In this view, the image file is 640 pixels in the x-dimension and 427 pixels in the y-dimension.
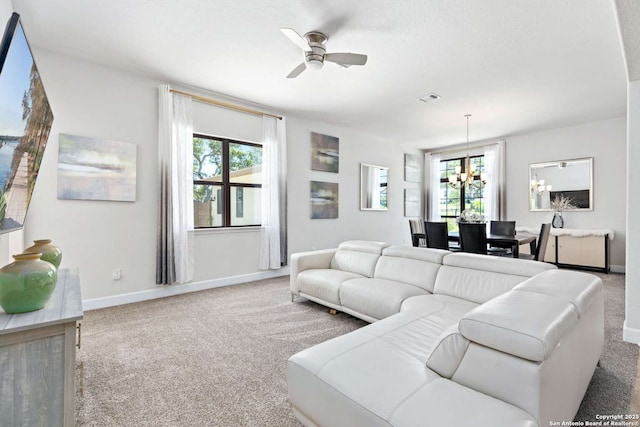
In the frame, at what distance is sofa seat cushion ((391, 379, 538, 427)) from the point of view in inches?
36.0

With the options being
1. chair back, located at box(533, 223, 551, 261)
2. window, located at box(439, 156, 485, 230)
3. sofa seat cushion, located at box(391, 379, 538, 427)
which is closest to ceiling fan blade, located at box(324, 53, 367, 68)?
Result: sofa seat cushion, located at box(391, 379, 538, 427)

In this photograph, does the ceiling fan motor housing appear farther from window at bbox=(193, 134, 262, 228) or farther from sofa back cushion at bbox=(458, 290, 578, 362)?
sofa back cushion at bbox=(458, 290, 578, 362)

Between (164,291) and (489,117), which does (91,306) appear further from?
(489,117)

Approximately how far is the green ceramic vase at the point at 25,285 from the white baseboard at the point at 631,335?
13.2ft

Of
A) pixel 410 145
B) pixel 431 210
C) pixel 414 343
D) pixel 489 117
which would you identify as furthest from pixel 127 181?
pixel 431 210

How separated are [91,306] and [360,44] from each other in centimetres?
403

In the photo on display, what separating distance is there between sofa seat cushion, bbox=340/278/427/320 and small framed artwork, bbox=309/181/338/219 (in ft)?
8.75

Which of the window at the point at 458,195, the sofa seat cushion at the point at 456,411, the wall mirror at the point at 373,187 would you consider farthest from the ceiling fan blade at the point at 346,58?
the window at the point at 458,195

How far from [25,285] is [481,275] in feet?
9.18

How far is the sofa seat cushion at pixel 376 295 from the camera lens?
246 cm

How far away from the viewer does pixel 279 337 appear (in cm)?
259

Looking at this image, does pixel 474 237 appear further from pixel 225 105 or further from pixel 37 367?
pixel 37 367

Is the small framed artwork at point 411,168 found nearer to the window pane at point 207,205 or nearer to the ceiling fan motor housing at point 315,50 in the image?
the window pane at point 207,205

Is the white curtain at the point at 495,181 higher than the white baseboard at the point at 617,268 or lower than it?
higher
